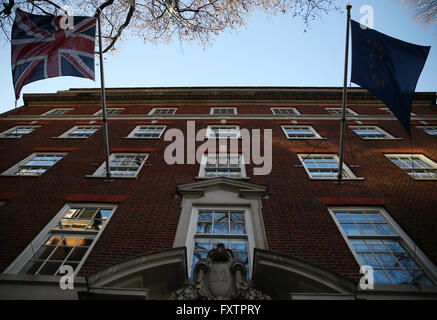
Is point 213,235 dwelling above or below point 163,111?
below

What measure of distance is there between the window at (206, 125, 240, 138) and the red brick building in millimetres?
83

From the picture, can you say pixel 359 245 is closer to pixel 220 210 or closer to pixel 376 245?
pixel 376 245

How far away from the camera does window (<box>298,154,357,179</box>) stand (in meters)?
9.77

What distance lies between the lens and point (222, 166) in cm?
1055

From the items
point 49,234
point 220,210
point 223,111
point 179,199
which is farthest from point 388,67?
point 49,234

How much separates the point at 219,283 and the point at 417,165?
35.5 ft

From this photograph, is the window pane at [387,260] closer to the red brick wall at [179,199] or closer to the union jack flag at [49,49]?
the red brick wall at [179,199]

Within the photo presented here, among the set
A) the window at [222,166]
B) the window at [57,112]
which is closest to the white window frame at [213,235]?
the window at [222,166]

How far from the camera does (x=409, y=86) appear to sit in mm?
6781

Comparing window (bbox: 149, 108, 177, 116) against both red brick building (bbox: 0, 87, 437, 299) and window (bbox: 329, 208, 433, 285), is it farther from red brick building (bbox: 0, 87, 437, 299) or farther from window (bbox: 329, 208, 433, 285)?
window (bbox: 329, 208, 433, 285)

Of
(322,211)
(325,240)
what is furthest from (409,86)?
(325,240)

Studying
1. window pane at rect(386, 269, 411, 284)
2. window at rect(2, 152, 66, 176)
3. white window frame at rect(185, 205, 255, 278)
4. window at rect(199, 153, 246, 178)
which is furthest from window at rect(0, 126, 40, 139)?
window pane at rect(386, 269, 411, 284)
